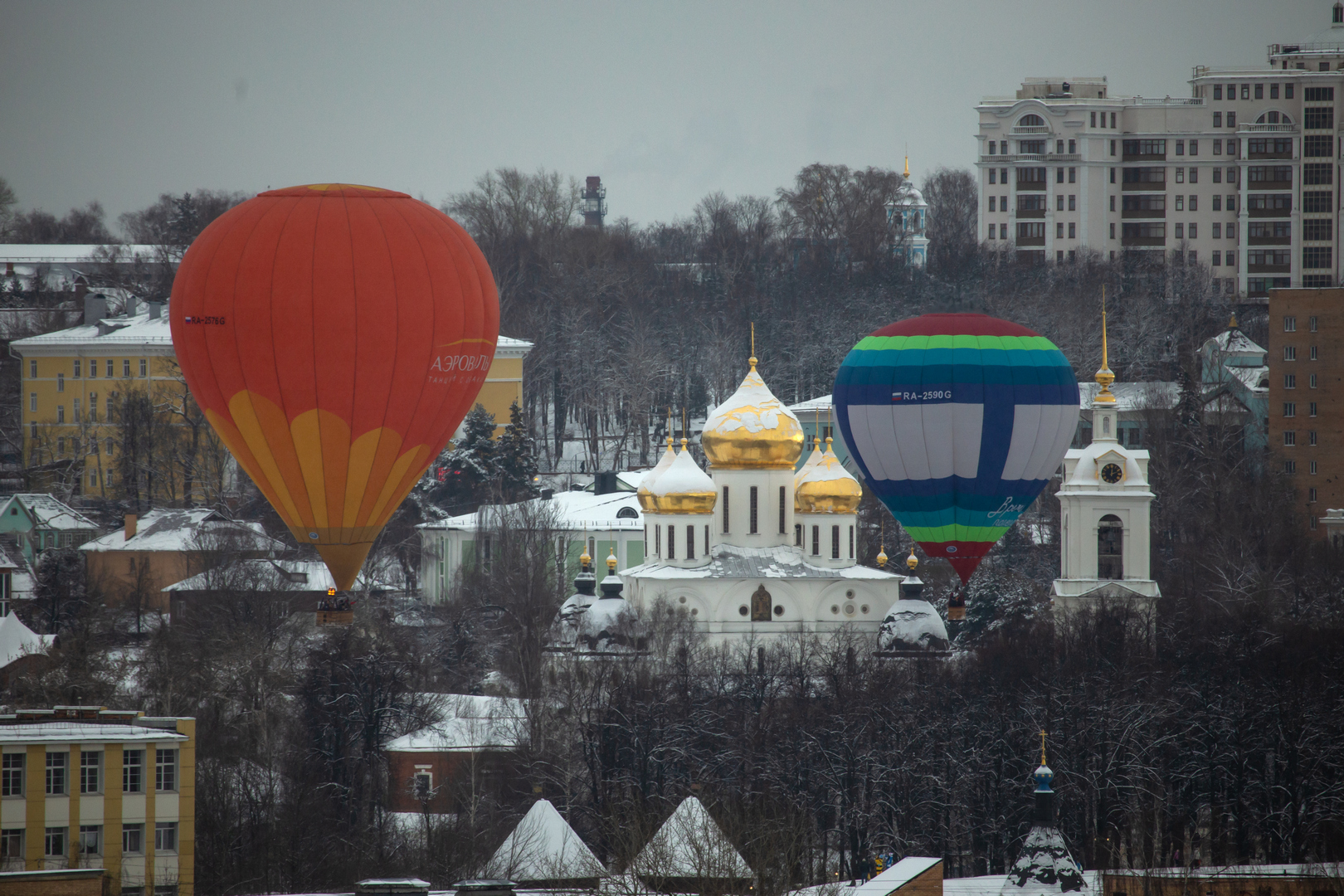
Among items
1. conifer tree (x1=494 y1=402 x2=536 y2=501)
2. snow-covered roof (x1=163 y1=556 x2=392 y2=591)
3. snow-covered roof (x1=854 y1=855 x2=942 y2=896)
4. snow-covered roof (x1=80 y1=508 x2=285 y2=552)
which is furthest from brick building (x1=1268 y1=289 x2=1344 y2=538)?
snow-covered roof (x1=854 y1=855 x2=942 y2=896)

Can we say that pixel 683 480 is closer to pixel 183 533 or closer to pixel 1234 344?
pixel 183 533

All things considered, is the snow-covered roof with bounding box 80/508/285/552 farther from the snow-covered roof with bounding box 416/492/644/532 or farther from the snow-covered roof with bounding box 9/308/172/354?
the snow-covered roof with bounding box 9/308/172/354

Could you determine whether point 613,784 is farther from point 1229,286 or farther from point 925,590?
point 1229,286

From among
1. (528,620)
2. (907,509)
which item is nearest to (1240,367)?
(528,620)

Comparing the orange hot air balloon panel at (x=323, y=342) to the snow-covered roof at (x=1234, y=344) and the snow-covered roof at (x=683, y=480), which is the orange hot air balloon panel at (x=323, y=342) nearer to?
the snow-covered roof at (x=683, y=480)

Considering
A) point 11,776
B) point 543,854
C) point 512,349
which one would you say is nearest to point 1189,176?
point 512,349

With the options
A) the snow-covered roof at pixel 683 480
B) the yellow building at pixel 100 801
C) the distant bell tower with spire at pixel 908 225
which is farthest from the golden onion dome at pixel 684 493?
the distant bell tower with spire at pixel 908 225
